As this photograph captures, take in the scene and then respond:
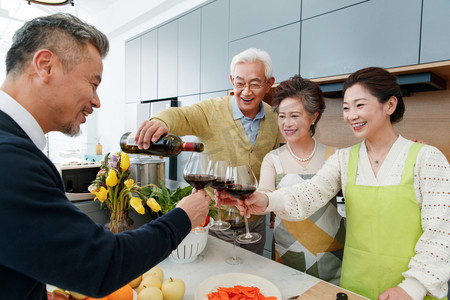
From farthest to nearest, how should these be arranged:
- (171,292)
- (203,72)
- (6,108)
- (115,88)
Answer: (115,88) → (203,72) → (171,292) → (6,108)

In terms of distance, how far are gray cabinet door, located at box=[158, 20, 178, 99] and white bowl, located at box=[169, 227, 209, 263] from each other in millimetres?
2952

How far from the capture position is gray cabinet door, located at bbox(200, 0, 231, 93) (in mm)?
3109

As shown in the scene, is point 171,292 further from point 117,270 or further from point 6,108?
point 6,108

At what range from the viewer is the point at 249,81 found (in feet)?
5.35

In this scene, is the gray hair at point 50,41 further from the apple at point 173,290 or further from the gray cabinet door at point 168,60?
the gray cabinet door at point 168,60

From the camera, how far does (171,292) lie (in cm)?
82

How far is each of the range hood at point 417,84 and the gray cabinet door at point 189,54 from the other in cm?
163

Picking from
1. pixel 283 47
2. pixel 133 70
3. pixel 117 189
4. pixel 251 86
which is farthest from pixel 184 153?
pixel 117 189

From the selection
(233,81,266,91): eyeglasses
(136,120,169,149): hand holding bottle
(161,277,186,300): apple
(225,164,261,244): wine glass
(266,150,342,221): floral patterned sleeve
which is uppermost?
(233,81,266,91): eyeglasses

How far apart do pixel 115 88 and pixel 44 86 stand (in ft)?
17.7

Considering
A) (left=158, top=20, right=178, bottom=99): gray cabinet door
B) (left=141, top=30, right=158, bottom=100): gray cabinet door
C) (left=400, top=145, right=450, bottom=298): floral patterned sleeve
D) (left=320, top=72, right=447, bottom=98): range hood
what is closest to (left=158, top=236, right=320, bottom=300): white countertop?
(left=400, top=145, right=450, bottom=298): floral patterned sleeve

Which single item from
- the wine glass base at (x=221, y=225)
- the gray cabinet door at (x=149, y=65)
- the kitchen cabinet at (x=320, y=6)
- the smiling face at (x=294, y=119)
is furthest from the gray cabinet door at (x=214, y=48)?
the wine glass base at (x=221, y=225)

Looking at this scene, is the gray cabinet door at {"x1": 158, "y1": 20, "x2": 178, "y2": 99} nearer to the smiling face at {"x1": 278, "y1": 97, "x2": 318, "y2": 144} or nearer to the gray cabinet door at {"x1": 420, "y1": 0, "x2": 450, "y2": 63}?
the smiling face at {"x1": 278, "y1": 97, "x2": 318, "y2": 144}

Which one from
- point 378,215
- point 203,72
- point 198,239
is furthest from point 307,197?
point 203,72
